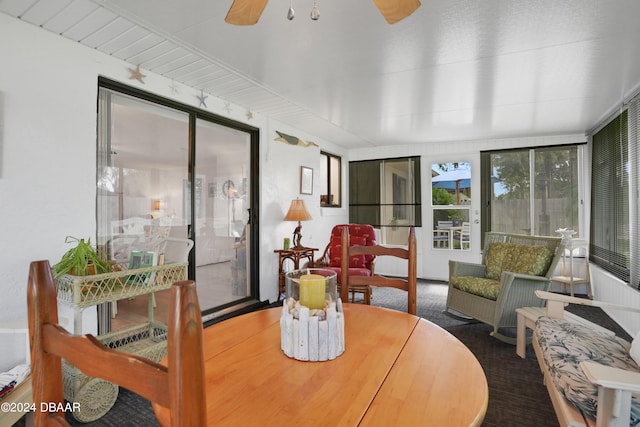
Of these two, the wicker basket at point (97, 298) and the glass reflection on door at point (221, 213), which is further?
the glass reflection on door at point (221, 213)

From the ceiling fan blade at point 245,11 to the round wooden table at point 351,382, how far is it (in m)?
1.28

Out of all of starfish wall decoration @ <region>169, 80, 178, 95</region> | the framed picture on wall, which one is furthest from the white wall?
the framed picture on wall

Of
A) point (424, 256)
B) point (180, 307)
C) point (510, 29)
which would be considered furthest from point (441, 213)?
point (180, 307)

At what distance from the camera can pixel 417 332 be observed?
1236 mm

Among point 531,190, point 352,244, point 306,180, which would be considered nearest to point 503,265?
point 352,244

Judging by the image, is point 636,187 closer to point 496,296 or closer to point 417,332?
point 496,296

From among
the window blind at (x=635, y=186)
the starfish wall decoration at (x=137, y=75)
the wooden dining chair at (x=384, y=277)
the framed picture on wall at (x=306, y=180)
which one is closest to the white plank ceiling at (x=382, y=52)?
the starfish wall decoration at (x=137, y=75)

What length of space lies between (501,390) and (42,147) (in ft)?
11.3

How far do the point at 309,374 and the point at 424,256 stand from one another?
5393 mm

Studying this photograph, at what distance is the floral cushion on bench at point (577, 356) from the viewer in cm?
137

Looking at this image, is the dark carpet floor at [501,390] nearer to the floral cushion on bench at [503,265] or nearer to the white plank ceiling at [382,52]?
the floral cushion on bench at [503,265]

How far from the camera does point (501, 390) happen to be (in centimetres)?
226

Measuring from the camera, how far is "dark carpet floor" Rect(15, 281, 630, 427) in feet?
6.31

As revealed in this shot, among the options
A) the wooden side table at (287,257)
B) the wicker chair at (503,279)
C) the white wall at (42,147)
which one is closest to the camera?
the white wall at (42,147)
